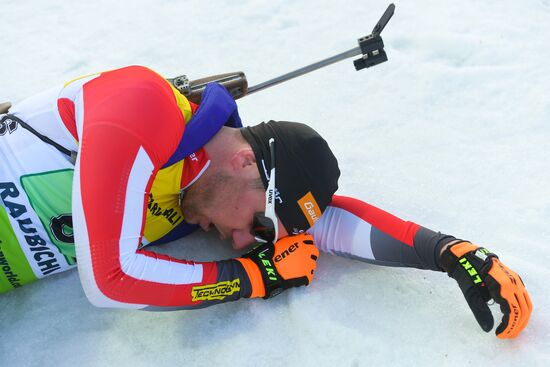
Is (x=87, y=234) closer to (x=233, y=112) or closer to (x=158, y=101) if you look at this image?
(x=158, y=101)

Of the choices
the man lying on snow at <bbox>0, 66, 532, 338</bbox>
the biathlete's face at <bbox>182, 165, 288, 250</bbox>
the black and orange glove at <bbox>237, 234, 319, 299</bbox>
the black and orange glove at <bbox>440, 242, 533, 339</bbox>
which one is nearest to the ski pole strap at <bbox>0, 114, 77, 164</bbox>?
the man lying on snow at <bbox>0, 66, 532, 338</bbox>

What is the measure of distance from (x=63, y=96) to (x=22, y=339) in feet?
2.44

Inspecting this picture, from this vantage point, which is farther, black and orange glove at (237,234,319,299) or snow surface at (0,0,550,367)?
black and orange glove at (237,234,319,299)

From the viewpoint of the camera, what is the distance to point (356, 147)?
246 cm

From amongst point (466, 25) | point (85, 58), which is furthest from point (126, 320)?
point (466, 25)

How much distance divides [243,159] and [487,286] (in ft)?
2.66

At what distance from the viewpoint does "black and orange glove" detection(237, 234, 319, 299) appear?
1801 millimetres

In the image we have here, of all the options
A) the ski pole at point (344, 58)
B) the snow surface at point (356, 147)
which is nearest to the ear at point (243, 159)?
the snow surface at point (356, 147)

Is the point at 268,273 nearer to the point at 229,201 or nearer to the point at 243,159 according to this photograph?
the point at 229,201

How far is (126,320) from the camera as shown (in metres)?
1.79

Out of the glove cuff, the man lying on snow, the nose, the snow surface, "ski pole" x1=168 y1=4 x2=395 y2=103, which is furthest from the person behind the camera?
"ski pole" x1=168 y1=4 x2=395 y2=103

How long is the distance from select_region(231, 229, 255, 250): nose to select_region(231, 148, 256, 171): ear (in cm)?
23

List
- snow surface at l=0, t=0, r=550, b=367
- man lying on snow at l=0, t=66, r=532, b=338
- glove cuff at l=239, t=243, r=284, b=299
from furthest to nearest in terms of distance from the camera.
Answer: glove cuff at l=239, t=243, r=284, b=299 < snow surface at l=0, t=0, r=550, b=367 < man lying on snow at l=0, t=66, r=532, b=338

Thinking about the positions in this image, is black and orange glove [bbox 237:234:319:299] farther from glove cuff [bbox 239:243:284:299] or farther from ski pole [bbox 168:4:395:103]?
ski pole [bbox 168:4:395:103]
